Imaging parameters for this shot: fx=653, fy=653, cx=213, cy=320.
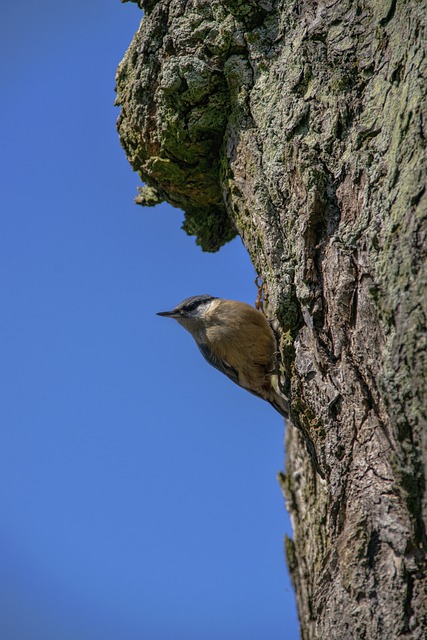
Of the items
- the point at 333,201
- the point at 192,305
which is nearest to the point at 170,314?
the point at 192,305

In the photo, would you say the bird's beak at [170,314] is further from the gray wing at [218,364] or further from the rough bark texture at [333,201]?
the rough bark texture at [333,201]

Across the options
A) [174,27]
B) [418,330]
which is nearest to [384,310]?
[418,330]

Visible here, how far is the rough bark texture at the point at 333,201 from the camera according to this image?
2.04m

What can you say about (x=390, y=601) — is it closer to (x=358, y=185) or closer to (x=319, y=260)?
(x=319, y=260)

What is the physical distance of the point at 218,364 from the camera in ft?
15.3

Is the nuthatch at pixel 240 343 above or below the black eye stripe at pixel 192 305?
below

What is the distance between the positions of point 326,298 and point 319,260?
168mm

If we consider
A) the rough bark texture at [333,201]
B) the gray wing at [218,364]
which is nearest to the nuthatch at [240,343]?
the gray wing at [218,364]

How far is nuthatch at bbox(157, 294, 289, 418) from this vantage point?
4273 mm

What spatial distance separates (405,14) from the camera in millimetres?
2350

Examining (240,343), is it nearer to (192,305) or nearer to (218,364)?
(218,364)

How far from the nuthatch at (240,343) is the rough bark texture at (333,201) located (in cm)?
89

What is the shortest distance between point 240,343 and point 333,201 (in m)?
1.87

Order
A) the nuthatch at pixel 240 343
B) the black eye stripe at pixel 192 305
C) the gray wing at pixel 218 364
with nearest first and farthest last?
the nuthatch at pixel 240 343 → the gray wing at pixel 218 364 → the black eye stripe at pixel 192 305
